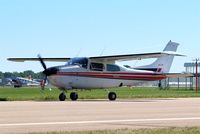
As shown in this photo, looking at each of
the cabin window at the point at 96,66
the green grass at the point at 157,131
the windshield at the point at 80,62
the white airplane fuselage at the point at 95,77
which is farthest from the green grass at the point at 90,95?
the green grass at the point at 157,131

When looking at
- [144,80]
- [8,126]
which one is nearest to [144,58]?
[144,80]

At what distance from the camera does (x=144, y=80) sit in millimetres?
34625

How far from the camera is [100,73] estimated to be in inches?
1298

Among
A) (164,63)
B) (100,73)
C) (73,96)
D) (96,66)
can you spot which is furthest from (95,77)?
(164,63)

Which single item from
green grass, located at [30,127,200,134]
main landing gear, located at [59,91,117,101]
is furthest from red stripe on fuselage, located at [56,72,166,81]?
green grass, located at [30,127,200,134]

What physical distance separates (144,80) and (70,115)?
1780cm

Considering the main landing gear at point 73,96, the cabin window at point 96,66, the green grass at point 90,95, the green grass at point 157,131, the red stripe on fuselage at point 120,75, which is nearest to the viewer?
the green grass at point 157,131

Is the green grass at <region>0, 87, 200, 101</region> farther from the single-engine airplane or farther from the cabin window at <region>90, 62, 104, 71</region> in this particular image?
the cabin window at <region>90, 62, 104, 71</region>

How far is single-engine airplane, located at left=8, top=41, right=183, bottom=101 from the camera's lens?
31.3 metres

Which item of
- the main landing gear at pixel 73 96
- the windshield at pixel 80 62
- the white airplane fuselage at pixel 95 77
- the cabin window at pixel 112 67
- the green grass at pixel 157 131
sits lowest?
the main landing gear at pixel 73 96

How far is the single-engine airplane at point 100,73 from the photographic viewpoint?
31.3 meters

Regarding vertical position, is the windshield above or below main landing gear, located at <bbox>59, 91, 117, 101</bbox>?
above

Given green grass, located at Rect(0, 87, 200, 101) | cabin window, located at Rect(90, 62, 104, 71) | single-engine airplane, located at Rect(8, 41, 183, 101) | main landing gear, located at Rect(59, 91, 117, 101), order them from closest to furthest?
main landing gear, located at Rect(59, 91, 117, 101) → single-engine airplane, located at Rect(8, 41, 183, 101) → cabin window, located at Rect(90, 62, 104, 71) → green grass, located at Rect(0, 87, 200, 101)

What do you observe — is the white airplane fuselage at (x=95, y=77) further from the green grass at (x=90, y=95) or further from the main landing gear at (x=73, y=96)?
the green grass at (x=90, y=95)
